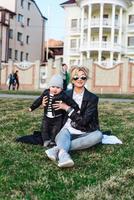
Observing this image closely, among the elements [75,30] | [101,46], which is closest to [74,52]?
[75,30]

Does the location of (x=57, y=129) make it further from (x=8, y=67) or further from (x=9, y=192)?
(x=8, y=67)

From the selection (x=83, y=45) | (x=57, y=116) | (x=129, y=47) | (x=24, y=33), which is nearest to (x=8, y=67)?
(x=83, y=45)

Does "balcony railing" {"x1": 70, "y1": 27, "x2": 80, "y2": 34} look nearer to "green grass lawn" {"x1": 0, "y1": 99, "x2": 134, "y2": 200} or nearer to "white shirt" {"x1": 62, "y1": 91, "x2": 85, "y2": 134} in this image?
"green grass lawn" {"x1": 0, "y1": 99, "x2": 134, "y2": 200}

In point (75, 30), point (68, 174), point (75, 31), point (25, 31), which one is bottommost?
point (68, 174)

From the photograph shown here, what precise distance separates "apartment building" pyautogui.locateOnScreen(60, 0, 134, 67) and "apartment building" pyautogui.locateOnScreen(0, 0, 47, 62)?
8291mm

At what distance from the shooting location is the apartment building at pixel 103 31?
58.1 m

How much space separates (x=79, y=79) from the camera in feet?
20.8

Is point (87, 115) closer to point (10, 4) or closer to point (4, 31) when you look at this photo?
point (4, 31)

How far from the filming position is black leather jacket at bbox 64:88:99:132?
6.16 meters

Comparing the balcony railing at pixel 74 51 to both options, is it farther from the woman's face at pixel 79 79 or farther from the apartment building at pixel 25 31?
the woman's face at pixel 79 79

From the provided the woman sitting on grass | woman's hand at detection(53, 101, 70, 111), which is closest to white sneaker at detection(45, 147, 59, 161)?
the woman sitting on grass

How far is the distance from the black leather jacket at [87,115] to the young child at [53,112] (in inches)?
6.3

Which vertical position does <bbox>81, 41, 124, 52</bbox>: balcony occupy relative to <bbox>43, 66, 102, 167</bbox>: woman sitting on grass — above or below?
above

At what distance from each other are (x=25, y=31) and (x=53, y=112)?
6580 cm
